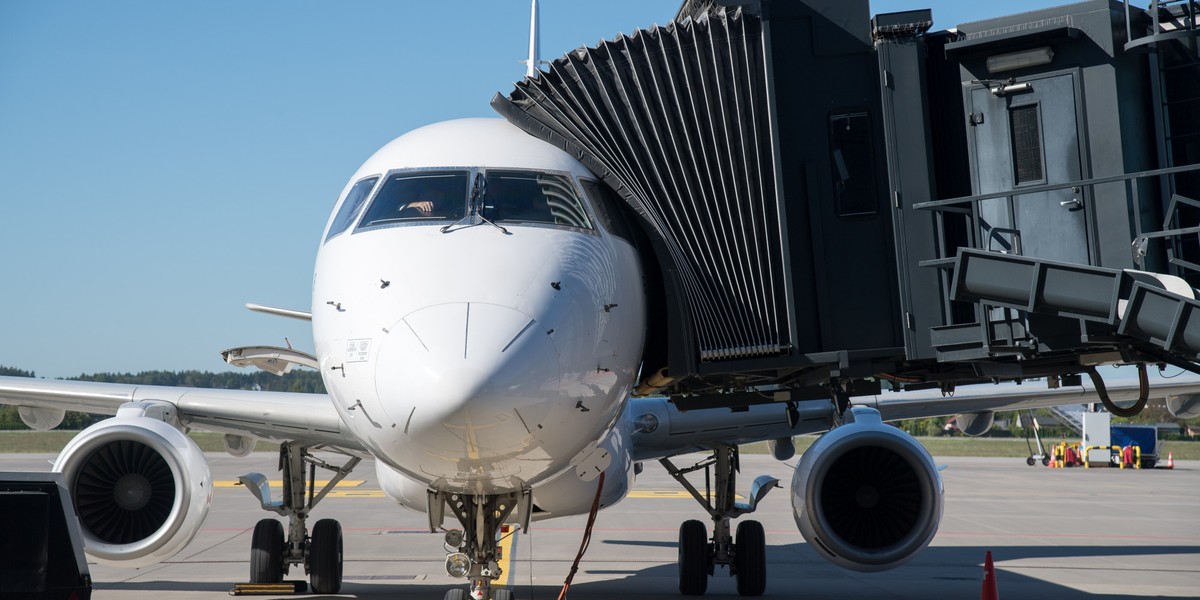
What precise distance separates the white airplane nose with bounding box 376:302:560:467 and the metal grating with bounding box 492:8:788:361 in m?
1.93

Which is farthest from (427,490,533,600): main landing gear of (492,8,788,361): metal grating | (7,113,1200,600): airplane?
(492,8,788,361): metal grating

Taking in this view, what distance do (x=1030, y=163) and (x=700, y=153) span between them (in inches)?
80.0

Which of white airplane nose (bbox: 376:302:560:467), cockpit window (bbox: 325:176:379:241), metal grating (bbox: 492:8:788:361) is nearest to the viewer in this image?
white airplane nose (bbox: 376:302:560:467)

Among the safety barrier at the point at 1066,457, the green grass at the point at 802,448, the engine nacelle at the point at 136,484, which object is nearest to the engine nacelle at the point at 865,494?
the engine nacelle at the point at 136,484

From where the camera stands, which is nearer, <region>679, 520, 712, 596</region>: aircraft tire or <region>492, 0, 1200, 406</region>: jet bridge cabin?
<region>492, 0, 1200, 406</region>: jet bridge cabin

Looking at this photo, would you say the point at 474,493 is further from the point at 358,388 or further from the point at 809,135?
the point at 809,135

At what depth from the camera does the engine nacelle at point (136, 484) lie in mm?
9070

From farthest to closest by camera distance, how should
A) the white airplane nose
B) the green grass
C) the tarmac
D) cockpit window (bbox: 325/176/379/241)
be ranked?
the green grass < the tarmac < cockpit window (bbox: 325/176/379/241) < the white airplane nose

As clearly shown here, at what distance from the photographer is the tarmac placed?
1202 cm

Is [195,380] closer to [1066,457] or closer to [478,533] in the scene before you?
[1066,457]

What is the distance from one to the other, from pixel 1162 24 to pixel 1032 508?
65.1ft

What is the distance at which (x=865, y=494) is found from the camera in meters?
9.66

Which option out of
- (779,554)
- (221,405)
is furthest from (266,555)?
(779,554)

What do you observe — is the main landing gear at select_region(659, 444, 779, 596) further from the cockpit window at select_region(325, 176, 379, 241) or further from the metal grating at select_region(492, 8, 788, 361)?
the cockpit window at select_region(325, 176, 379, 241)
